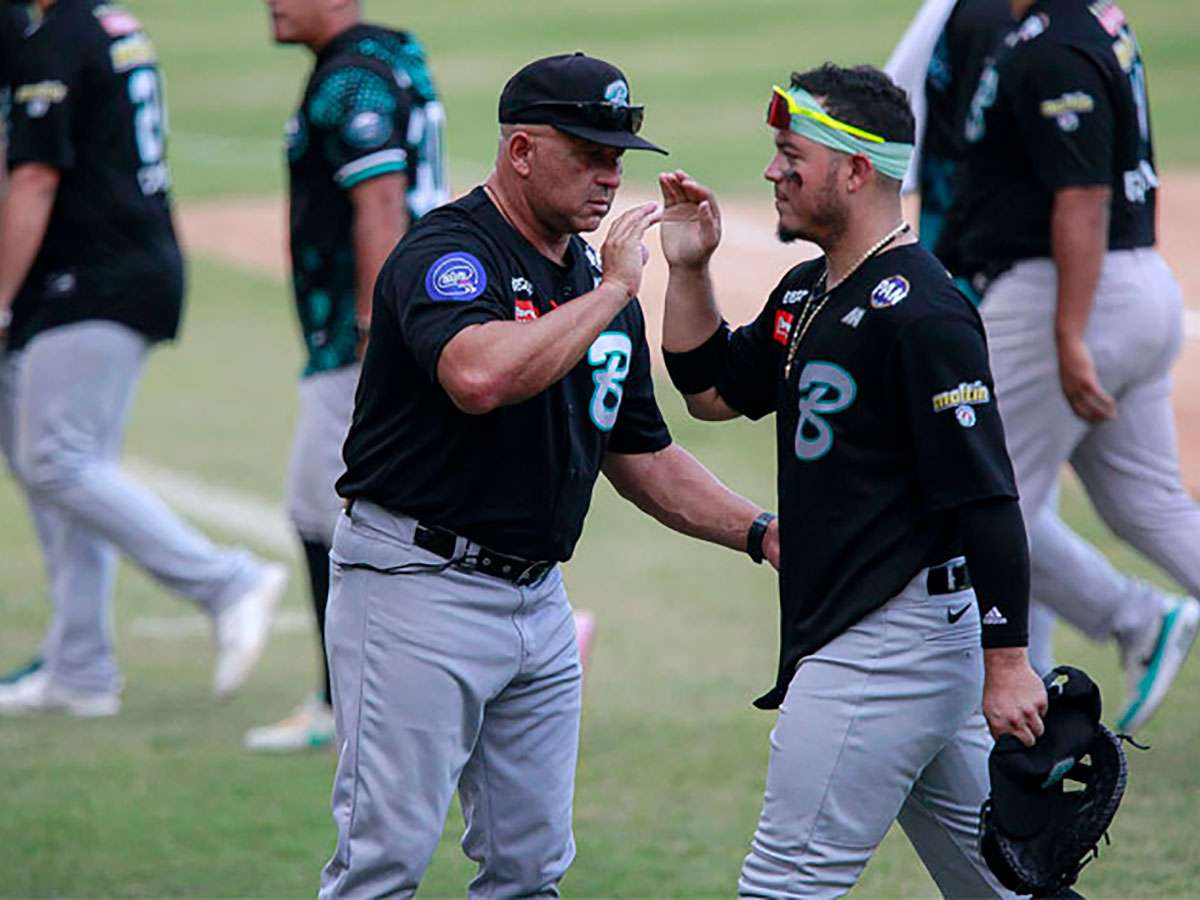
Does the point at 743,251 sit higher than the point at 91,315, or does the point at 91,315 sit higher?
the point at 91,315

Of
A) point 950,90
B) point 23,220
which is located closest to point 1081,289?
point 950,90

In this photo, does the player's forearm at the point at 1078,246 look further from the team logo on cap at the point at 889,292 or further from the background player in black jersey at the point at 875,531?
the team logo on cap at the point at 889,292

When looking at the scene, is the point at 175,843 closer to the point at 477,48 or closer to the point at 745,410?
the point at 745,410

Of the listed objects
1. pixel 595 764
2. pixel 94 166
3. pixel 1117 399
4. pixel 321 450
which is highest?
pixel 94 166

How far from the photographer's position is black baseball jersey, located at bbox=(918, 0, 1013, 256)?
6828 mm

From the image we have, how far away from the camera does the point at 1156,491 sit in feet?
21.6

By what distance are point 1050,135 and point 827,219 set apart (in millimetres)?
2076

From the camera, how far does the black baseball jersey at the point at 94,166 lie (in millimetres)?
7477

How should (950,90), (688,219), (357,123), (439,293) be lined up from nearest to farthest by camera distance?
(439,293)
(688,219)
(357,123)
(950,90)

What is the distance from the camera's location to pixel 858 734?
4.34 m

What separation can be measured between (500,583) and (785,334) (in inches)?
31.6

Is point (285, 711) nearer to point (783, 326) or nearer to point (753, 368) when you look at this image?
point (753, 368)

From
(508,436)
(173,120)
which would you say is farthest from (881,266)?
(173,120)

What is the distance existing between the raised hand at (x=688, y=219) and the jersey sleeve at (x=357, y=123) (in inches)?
78.2
